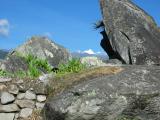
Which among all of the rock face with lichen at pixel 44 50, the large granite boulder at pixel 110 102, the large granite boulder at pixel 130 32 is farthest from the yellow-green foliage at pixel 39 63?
the large granite boulder at pixel 110 102

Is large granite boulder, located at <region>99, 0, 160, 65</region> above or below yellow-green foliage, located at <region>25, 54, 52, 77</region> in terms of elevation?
above

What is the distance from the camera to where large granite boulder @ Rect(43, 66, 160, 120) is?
13.6 meters

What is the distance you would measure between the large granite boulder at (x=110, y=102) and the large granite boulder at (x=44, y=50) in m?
8.32

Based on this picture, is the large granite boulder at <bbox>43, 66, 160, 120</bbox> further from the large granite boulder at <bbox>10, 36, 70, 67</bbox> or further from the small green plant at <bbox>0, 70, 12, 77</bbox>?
the large granite boulder at <bbox>10, 36, 70, 67</bbox>

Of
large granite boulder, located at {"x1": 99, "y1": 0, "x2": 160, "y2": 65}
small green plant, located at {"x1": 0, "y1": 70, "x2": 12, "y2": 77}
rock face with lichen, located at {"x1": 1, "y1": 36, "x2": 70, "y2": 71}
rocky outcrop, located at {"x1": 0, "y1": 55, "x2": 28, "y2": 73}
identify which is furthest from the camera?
rock face with lichen, located at {"x1": 1, "y1": 36, "x2": 70, "y2": 71}

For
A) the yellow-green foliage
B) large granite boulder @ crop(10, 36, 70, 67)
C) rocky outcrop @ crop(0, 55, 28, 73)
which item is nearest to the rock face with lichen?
large granite boulder @ crop(10, 36, 70, 67)

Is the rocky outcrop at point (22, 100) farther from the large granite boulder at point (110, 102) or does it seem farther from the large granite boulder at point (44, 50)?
the large granite boulder at point (44, 50)

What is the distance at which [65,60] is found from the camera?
2352 cm

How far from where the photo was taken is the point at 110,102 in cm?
1359

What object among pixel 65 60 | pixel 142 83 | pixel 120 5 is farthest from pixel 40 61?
pixel 142 83

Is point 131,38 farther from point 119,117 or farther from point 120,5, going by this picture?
point 119,117

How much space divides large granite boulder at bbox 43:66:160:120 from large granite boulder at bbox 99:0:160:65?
6650 millimetres

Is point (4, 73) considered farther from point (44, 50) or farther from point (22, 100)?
point (44, 50)

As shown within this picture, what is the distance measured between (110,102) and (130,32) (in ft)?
26.1
